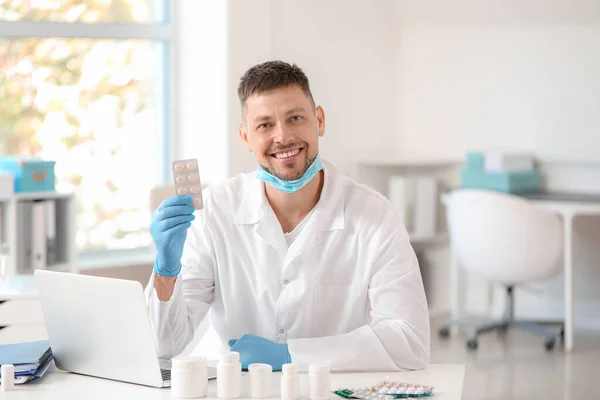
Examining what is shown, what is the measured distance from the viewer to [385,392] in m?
1.75

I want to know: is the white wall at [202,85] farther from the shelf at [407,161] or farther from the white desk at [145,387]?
the white desk at [145,387]

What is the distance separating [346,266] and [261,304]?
22 centimetres

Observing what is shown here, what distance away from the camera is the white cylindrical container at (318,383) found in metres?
1.73

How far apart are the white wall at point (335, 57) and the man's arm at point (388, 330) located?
2796 mm

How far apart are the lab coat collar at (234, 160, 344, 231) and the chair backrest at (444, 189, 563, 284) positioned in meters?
2.40

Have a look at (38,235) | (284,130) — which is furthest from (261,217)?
(38,235)

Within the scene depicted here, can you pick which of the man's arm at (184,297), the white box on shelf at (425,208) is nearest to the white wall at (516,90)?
the white box on shelf at (425,208)

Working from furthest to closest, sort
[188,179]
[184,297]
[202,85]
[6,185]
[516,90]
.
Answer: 1. [516,90]
2. [202,85]
3. [6,185]
4. [184,297]
5. [188,179]

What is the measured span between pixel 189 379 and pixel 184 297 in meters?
0.55

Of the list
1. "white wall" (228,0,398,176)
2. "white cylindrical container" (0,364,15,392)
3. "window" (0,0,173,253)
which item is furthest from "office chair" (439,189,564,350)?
"white cylindrical container" (0,364,15,392)

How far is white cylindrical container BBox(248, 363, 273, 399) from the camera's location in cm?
173

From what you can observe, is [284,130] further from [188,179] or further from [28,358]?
[28,358]

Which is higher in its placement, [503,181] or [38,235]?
[503,181]

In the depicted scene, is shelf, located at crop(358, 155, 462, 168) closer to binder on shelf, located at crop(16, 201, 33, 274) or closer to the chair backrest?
the chair backrest
